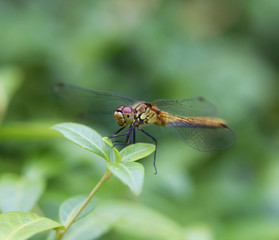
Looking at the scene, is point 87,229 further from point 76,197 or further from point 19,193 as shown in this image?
point 19,193

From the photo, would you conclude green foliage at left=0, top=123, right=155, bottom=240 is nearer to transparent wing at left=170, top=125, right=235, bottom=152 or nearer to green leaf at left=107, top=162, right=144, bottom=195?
green leaf at left=107, top=162, right=144, bottom=195

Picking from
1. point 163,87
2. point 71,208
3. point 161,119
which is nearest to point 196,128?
point 161,119

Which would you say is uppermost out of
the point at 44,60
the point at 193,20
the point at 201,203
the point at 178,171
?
the point at 193,20

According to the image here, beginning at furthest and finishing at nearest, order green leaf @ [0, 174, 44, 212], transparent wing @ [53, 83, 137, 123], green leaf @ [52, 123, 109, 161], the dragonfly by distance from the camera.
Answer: transparent wing @ [53, 83, 137, 123]
the dragonfly
green leaf @ [0, 174, 44, 212]
green leaf @ [52, 123, 109, 161]

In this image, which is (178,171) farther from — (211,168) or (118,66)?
(118,66)

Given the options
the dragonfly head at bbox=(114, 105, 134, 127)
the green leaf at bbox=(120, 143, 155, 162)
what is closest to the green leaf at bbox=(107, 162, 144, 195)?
the green leaf at bbox=(120, 143, 155, 162)

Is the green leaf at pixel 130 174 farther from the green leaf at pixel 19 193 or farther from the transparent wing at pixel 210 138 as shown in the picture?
the transparent wing at pixel 210 138

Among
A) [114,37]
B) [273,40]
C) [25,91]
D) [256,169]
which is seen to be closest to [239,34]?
[273,40]
